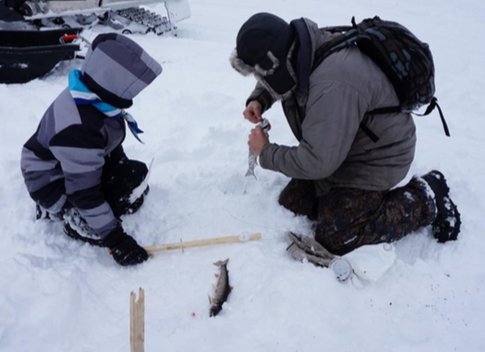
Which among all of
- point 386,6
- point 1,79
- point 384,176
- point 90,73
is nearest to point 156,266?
point 90,73

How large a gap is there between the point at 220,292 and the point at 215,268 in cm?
24

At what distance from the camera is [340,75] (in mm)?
1897

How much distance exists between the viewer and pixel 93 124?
1.98 meters

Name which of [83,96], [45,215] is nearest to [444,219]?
[83,96]

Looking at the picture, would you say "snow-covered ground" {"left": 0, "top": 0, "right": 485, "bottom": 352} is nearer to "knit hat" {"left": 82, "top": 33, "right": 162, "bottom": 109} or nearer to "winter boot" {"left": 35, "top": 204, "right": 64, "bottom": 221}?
"winter boot" {"left": 35, "top": 204, "right": 64, "bottom": 221}

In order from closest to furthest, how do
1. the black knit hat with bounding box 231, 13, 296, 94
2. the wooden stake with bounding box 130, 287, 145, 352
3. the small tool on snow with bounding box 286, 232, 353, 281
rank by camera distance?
the wooden stake with bounding box 130, 287, 145, 352 < the black knit hat with bounding box 231, 13, 296, 94 < the small tool on snow with bounding box 286, 232, 353, 281

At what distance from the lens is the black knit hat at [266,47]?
184 centimetres

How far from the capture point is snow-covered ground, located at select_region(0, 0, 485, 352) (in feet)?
6.18

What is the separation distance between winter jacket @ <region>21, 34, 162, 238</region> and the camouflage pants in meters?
1.34

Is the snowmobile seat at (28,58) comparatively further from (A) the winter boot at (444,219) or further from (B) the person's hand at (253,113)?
(A) the winter boot at (444,219)

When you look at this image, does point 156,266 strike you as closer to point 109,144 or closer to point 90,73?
point 109,144

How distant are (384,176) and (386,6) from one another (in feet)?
23.5

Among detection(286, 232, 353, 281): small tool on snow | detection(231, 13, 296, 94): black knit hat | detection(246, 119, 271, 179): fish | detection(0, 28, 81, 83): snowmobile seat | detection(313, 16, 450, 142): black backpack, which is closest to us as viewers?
detection(231, 13, 296, 94): black knit hat

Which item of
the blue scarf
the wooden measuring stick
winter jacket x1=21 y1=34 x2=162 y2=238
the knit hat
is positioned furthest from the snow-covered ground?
the knit hat
